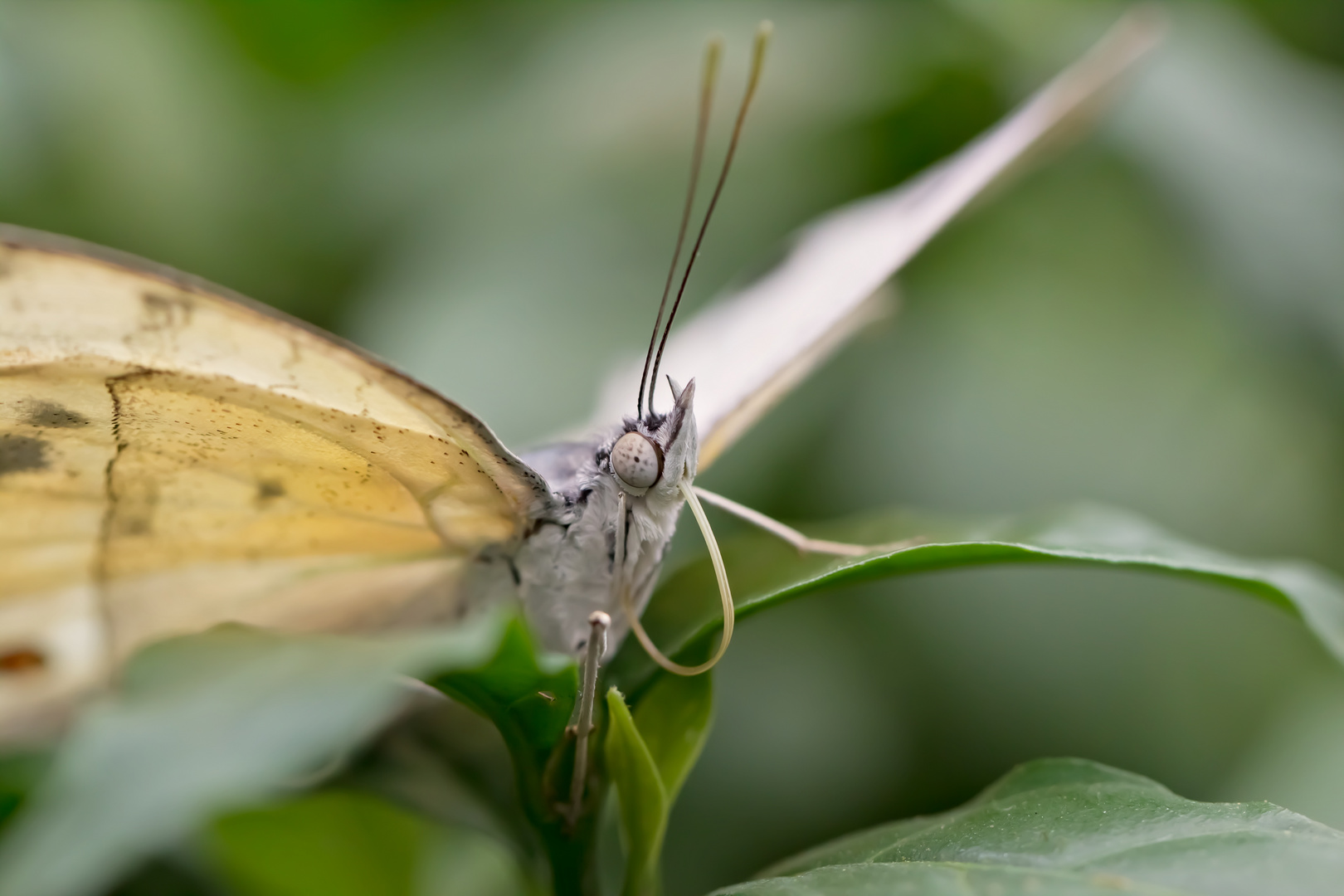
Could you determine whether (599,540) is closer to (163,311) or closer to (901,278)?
(163,311)

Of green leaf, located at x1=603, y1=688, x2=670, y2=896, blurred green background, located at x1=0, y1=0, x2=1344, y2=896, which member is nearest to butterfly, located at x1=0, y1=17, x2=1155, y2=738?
green leaf, located at x1=603, y1=688, x2=670, y2=896

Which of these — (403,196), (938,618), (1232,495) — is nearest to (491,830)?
(938,618)

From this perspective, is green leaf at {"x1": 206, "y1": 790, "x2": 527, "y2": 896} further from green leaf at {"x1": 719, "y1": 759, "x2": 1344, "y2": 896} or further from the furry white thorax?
green leaf at {"x1": 719, "y1": 759, "x2": 1344, "y2": 896}

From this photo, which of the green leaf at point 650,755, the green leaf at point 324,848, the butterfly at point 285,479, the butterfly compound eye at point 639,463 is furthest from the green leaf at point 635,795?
the butterfly compound eye at point 639,463

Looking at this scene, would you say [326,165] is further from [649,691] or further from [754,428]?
[649,691]

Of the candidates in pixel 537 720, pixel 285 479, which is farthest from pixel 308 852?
pixel 285 479

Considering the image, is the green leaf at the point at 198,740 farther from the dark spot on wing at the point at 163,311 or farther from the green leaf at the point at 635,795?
the dark spot on wing at the point at 163,311
